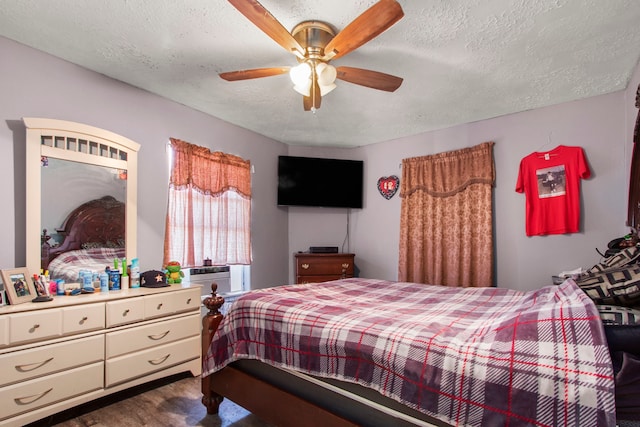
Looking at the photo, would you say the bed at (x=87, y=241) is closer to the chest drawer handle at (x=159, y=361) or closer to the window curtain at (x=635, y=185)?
the chest drawer handle at (x=159, y=361)

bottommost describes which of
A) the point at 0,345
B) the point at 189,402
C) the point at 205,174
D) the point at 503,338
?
the point at 189,402

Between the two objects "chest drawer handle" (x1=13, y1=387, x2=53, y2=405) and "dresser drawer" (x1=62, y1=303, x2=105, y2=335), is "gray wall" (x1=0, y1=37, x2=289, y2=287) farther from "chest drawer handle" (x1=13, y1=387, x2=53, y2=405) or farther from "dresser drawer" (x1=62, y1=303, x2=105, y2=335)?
"chest drawer handle" (x1=13, y1=387, x2=53, y2=405)

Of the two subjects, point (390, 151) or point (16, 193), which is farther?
point (390, 151)

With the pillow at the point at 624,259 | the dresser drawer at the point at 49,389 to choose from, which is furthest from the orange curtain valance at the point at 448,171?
the dresser drawer at the point at 49,389

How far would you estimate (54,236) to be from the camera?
2.30 metres

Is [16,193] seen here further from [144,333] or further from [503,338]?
[503,338]

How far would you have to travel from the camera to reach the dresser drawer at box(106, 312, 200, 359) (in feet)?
7.20

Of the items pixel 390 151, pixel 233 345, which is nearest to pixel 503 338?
pixel 233 345

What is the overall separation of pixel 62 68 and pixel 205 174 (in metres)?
1.39

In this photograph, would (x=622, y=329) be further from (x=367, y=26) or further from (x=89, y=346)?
(x=89, y=346)

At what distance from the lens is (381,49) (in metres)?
2.21

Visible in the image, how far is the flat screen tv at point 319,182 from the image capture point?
4.36m

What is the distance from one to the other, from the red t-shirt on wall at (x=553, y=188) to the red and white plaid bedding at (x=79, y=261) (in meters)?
3.78

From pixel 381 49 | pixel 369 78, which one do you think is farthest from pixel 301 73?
pixel 381 49
